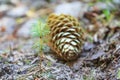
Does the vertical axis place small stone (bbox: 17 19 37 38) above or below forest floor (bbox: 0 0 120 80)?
below

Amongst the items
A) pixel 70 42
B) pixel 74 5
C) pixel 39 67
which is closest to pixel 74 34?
pixel 70 42

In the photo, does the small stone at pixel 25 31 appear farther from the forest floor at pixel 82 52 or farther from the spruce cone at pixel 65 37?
the spruce cone at pixel 65 37

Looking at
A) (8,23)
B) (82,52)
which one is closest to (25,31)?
(8,23)

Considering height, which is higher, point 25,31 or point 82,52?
point 82,52

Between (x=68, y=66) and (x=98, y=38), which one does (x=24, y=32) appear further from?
(x=68, y=66)

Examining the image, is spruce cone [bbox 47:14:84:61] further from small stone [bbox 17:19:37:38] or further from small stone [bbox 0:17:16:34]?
small stone [bbox 0:17:16:34]

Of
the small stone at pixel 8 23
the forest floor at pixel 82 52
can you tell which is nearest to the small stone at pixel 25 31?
the forest floor at pixel 82 52

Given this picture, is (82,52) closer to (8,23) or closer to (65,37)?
(65,37)

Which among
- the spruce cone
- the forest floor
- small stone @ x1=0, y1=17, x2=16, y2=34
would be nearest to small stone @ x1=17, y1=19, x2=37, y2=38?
the forest floor
